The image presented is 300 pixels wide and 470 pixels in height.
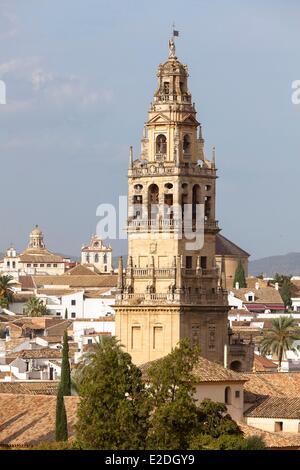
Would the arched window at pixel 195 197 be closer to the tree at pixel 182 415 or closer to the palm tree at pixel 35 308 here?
the tree at pixel 182 415

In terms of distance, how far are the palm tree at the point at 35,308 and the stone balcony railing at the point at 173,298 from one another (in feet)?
235

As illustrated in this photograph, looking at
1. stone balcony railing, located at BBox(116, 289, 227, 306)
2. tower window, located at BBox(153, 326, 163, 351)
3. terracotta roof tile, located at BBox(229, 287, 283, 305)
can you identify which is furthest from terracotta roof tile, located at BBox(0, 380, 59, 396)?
terracotta roof tile, located at BBox(229, 287, 283, 305)

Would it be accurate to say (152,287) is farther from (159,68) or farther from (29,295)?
(29,295)

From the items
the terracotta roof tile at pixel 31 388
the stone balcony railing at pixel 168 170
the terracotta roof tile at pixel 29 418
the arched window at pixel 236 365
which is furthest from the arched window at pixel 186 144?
the terracotta roof tile at pixel 29 418

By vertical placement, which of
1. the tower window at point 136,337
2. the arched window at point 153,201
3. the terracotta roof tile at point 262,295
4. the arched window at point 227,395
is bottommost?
the arched window at point 227,395

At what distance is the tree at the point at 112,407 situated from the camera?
176 ft

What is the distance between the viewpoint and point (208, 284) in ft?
273

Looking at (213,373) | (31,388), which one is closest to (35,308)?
(31,388)

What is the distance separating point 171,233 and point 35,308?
76.1 meters

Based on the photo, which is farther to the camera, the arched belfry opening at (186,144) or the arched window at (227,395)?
the arched belfry opening at (186,144)

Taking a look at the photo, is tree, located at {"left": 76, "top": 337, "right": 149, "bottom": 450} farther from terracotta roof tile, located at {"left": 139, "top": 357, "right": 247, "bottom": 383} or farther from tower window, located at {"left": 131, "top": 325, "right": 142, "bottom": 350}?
tower window, located at {"left": 131, "top": 325, "right": 142, "bottom": 350}

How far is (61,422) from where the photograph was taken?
→ 63375 millimetres

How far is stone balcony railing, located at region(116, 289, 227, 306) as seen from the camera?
8162cm
